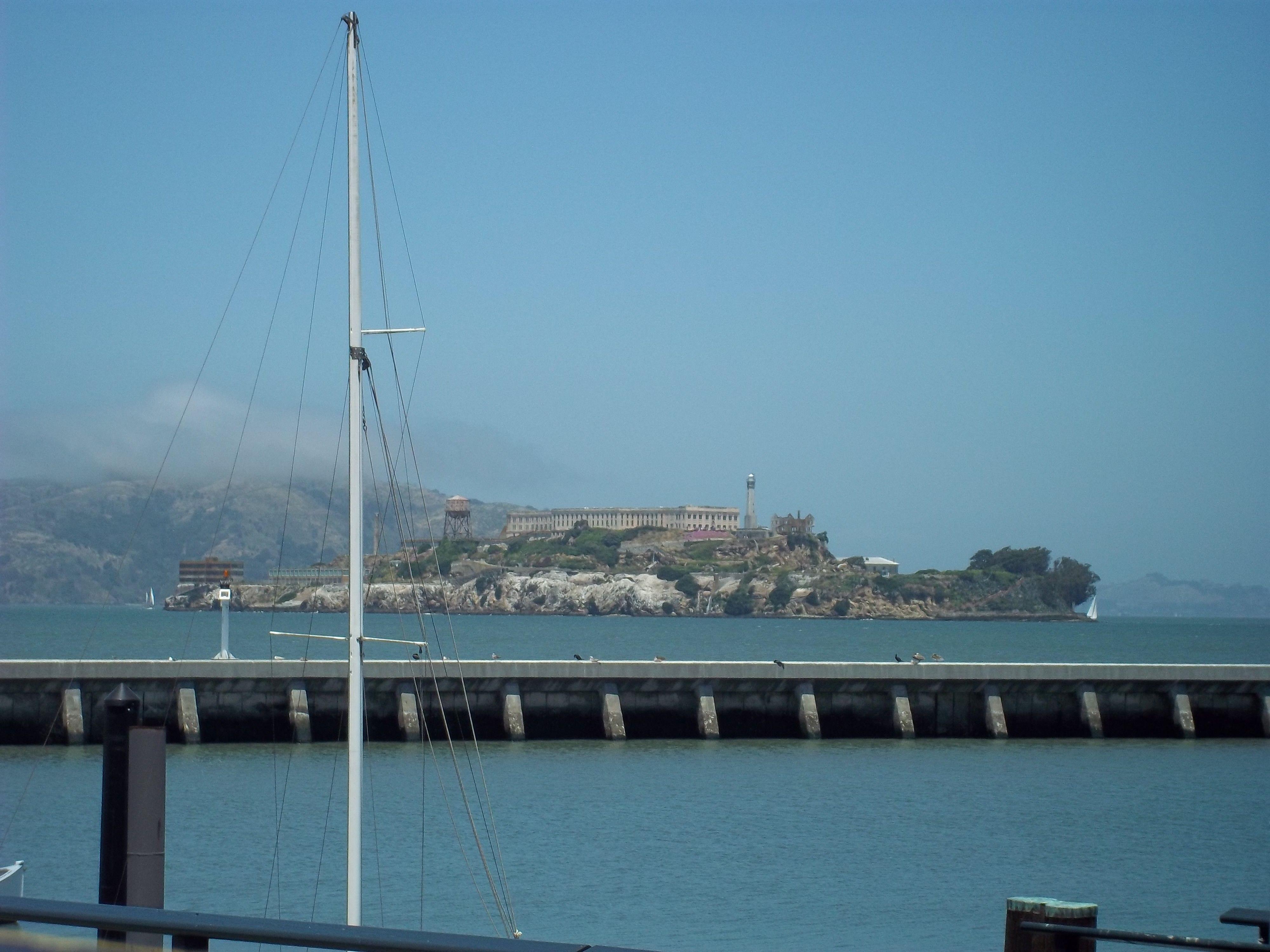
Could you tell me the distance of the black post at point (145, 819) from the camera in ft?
28.6

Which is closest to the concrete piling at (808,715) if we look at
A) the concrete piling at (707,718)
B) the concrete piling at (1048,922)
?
the concrete piling at (707,718)

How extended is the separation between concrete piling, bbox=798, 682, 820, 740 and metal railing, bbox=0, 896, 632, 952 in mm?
33574

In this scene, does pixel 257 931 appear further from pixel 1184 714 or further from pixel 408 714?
pixel 1184 714

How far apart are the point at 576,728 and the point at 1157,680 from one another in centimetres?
1559

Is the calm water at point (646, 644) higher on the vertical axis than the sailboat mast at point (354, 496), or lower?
lower

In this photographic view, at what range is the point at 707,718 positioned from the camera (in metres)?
37.2

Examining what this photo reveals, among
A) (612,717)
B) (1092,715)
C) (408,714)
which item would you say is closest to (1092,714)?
(1092,715)

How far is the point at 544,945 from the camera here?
14.4ft

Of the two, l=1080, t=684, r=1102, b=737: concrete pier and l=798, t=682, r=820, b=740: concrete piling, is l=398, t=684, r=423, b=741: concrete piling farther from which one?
l=1080, t=684, r=1102, b=737: concrete pier

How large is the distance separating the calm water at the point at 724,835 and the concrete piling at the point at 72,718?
36cm

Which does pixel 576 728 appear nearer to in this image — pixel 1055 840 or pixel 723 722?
pixel 723 722

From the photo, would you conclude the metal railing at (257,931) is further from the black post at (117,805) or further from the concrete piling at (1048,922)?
the black post at (117,805)

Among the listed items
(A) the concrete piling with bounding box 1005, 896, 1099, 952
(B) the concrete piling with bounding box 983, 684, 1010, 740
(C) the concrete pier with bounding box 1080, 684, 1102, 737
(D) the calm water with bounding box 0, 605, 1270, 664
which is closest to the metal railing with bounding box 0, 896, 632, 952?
(A) the concrete piling with bounding box 1005, 896, 1099, 952

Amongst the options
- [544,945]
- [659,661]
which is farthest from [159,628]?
[544,945]
